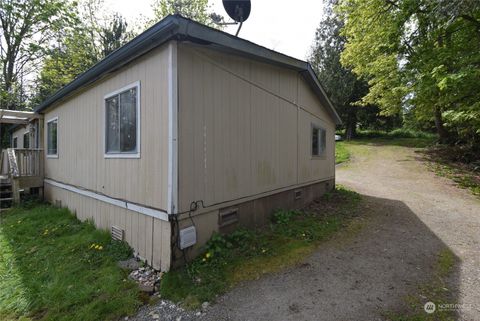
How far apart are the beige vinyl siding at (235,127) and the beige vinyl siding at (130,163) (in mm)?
320

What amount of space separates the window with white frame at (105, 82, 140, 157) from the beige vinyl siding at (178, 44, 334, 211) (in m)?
0.98

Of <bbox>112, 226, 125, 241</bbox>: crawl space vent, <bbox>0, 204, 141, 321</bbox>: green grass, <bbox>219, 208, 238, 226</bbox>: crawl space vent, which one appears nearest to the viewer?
<bbox>0, 204, 141, 321</bbox>: green grass

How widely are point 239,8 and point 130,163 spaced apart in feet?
12.1

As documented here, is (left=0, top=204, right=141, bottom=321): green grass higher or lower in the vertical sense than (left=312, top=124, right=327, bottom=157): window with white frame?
lower

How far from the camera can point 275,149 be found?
229 inches

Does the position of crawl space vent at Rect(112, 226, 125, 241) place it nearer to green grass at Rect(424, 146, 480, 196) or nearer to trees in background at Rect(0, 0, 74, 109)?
green grass at Rect(424, 146, 480, 196)

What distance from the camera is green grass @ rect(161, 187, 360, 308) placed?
3.21 metres

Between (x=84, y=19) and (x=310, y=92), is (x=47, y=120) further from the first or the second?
(x=84, y=19)

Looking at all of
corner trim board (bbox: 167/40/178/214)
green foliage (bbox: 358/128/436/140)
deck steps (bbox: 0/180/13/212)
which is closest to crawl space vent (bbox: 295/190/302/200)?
corner trim board (bbox: 167/40/178/214)

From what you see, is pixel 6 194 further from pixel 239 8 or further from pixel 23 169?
pixel 239 8

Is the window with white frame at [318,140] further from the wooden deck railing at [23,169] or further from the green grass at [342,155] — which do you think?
the wooden deck railing at [23,169]

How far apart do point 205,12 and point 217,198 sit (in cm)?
2196

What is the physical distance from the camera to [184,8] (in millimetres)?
21172

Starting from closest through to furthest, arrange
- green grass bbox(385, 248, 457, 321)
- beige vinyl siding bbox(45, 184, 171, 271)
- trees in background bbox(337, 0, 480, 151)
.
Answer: green grass bbox(385, 248, 457, 321) → beige vinyl siding bbox(45, 184, 171, 271) → trees in background bbox(337, 0, 480, 151)
